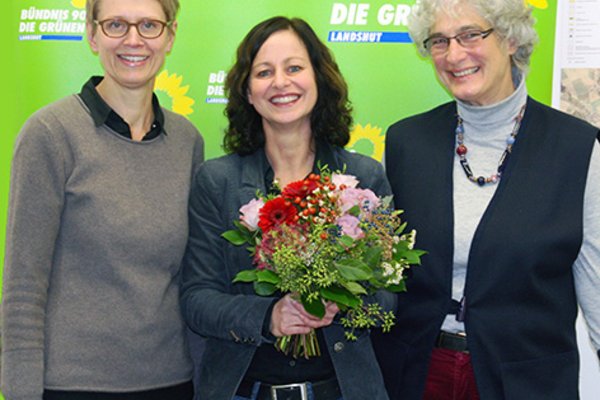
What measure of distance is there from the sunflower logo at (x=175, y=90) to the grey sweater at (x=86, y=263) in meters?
0.99

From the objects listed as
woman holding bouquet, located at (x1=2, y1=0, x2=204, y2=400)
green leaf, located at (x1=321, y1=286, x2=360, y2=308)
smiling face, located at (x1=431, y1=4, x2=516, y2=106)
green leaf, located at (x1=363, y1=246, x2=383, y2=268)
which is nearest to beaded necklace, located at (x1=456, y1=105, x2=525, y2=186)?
smiling face, located at (x1=431, y1=4, x2=516, y2=106)

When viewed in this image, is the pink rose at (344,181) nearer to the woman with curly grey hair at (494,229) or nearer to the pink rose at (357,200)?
the pink rose at (357,200)

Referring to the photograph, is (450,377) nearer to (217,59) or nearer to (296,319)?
(296,319)

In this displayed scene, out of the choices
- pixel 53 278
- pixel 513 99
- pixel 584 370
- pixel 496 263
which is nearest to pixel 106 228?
pixel 53 278

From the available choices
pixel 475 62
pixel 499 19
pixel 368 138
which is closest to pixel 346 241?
pixel 475 62

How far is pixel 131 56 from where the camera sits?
236cm

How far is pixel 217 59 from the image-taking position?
3322 mm

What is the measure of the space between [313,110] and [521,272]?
0.95 meters

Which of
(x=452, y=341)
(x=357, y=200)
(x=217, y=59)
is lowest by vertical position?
(x=452, y=341)

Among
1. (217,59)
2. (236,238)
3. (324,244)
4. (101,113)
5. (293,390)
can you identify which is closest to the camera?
(324,244)

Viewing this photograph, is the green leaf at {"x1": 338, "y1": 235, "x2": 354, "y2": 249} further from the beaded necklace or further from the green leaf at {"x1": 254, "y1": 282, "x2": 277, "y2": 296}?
the beaded necklace

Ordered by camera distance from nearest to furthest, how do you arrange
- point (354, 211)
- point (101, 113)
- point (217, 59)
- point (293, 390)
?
1. point (354, 211)
2. point (293, 390)
3. point (101, 113)
4. point (217, 59)

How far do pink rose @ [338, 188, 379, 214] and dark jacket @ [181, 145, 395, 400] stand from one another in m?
0.40

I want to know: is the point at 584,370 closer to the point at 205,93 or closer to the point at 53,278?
the point at 205,93
